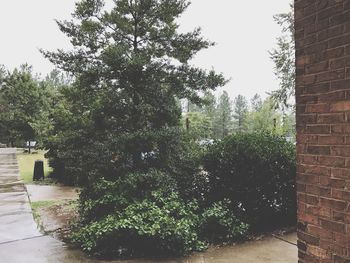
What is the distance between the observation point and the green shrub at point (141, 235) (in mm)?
5469

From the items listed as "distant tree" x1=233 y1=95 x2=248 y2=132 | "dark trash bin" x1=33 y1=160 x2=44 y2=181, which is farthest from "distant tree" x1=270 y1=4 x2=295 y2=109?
"distant tree" x1=233 y1=95 x2=248 y2=132

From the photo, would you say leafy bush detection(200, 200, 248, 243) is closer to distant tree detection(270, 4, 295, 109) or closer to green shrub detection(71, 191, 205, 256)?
green shrub detection(71, 191, 205, 256)

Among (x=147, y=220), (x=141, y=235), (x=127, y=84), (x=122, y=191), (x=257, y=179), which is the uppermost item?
(x=127, y=84)

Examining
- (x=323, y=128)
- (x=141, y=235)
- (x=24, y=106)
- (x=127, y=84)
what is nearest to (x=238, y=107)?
(x=24, y=106)

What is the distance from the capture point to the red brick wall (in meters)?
2.49

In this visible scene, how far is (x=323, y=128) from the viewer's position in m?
2.64

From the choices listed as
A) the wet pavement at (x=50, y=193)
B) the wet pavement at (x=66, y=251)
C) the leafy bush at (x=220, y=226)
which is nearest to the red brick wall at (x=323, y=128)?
the wet pavement at (x=66, y=251)

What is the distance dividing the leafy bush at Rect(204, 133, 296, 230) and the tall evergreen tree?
112 cm

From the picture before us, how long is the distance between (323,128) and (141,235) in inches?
143

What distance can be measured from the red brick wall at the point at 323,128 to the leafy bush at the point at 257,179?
366 cm

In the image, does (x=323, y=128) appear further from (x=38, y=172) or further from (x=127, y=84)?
(x=38, y=172)

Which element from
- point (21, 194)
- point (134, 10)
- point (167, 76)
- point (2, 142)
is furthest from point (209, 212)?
point (2, 142)

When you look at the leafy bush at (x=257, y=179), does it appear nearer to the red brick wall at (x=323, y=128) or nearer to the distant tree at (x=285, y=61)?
the red brick wall at (x=323, y=128)

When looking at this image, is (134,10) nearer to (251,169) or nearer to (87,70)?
(87,70)
